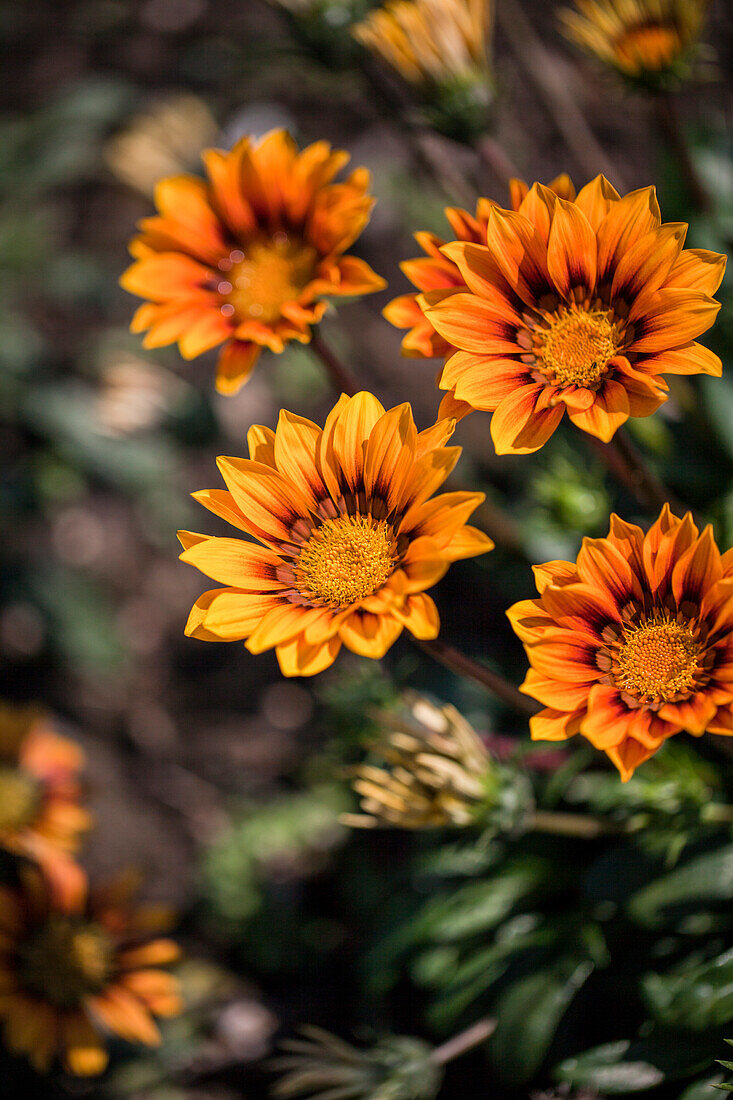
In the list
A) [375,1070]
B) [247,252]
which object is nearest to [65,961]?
[375,1070]

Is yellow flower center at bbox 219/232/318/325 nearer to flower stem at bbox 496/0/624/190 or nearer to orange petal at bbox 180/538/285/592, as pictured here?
orange petal at bbox 180/538/285/592

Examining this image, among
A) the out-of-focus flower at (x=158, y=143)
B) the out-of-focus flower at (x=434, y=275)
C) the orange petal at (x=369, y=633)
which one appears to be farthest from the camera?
the out-of-focus flower at (x=158, y=143)

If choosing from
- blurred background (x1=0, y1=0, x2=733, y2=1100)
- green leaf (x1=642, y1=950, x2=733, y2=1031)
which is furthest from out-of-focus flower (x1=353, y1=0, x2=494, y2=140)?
Result: green leaf (x1=642, y1=950, x2=733, y2=1031)

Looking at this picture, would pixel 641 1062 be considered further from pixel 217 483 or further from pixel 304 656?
pixel 217 483

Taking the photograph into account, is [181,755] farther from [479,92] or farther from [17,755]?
[479,92]

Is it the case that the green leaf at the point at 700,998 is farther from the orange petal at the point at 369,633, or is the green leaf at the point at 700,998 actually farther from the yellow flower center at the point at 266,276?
the yellow flower center at the point at 266,276

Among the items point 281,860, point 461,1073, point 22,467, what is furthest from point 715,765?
point 22,467

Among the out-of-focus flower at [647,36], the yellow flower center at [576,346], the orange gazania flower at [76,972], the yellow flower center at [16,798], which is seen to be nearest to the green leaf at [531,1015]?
the orange gazania flower at [76,972]
